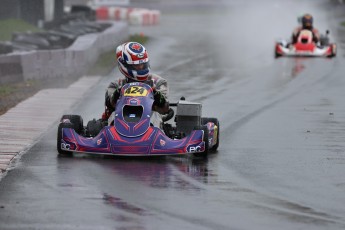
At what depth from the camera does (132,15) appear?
1918 inches

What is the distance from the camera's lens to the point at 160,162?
11.8m

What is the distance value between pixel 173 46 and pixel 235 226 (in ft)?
82.5

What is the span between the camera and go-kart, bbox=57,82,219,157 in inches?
463

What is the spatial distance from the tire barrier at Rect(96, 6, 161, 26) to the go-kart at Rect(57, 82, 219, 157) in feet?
118

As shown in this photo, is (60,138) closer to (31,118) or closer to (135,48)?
(135,48)

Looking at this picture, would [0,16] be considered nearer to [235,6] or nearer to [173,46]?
[173,46]

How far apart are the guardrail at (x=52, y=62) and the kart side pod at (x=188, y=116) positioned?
8.23 m

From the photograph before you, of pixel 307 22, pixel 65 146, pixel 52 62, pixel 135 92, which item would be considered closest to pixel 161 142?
pixel 135 92

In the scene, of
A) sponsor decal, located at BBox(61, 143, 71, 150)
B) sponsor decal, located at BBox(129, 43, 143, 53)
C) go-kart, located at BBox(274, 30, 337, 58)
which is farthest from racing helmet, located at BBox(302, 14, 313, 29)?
sponsor decal, located at BBox(61, 143, 71, 150)

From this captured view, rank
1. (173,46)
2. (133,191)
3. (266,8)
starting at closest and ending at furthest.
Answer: (133,191), (173,46), (266,8)

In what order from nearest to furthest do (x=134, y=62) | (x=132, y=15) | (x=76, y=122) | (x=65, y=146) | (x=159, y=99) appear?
(x=65, y=146) < (x=159, y=99) < (x=134, y=62) < (x=76, y=122) < (x=132, y=15)

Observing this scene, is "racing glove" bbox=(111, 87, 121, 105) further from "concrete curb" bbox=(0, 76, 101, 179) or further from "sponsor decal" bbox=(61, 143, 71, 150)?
"concrete curb" bbox=(0, 76, 101, 179)

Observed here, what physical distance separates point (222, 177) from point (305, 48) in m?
18.4

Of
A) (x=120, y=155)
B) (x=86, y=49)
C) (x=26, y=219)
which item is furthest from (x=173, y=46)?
(x=26, y=219)
